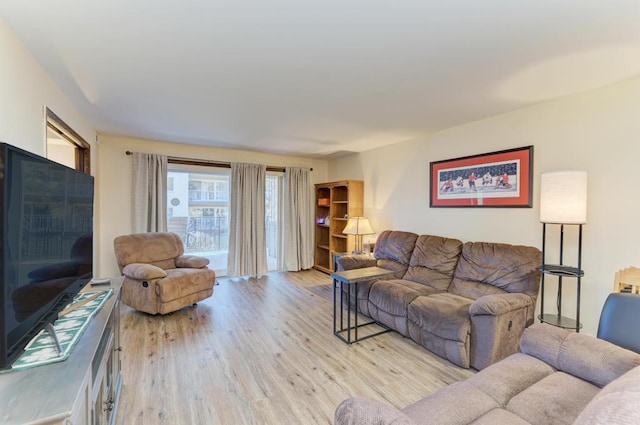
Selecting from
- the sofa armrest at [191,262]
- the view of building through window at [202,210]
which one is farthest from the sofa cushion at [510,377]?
the view of building through window at [202,210]

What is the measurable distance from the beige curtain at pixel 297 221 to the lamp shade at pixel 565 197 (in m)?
4.03

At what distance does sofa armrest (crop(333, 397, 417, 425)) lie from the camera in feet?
3.00

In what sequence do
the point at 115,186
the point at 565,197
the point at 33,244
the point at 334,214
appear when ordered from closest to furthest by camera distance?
the point at 33,244, the point at 565,197, the point at 115,186, the point at 334,214

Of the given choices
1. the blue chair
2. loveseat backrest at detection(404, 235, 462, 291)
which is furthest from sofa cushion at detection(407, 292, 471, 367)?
the blue chair

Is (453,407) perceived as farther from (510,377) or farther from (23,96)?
(23,96)

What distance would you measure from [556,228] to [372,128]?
221cm

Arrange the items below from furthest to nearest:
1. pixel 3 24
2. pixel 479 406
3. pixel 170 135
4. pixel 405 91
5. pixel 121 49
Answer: pixel 170 135
pixel 405 91
pixel 121 49
pixel 3 24
pixel 479 406

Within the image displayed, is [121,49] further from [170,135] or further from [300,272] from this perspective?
[300,272]

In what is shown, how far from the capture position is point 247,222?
511cm

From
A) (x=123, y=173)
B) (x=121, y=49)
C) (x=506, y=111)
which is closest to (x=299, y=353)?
(x=121, y=49)

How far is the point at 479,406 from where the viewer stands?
129cm

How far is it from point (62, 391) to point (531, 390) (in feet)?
6.31

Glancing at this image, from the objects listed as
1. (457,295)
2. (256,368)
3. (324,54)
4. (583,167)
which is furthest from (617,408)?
(583,167)

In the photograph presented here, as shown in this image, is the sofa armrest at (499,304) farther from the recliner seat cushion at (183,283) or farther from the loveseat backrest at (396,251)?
the recliner seat cushion at (183,283)
